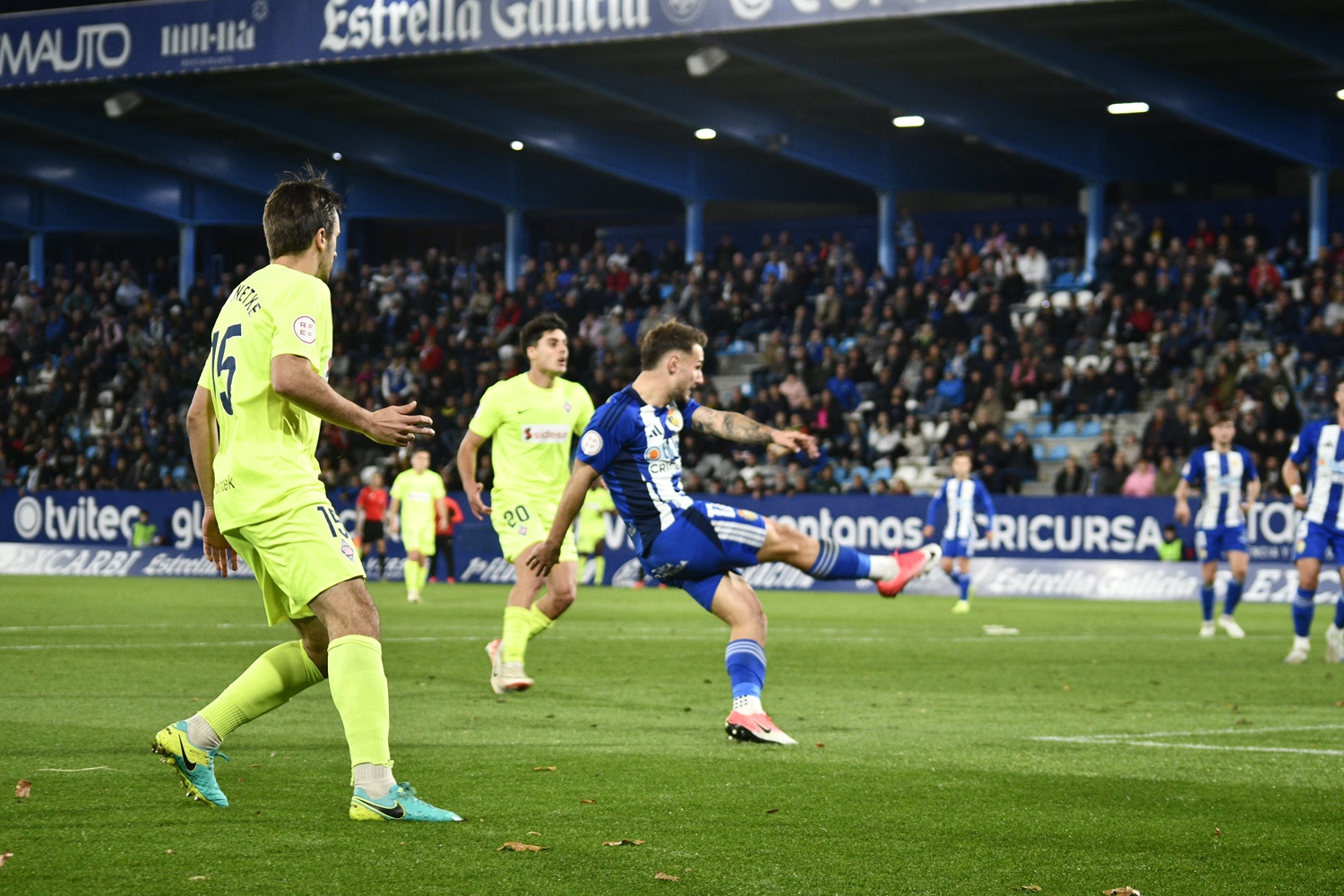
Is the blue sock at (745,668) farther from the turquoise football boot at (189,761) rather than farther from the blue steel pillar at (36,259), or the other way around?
the blue steel pillar at (36,259)

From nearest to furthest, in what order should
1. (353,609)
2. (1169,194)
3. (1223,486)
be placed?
(353,609) < (1223,486) < (1169,194)

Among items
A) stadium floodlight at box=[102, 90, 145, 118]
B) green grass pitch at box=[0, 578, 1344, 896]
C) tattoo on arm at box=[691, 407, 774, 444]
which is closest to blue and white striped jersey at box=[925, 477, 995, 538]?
green grass pitch at box=[0, 578, 1344, 896]

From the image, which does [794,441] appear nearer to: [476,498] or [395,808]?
[476,498]

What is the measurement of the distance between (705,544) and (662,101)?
27.9m

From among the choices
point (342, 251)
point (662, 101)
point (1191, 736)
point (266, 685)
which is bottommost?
point (1191, 736)

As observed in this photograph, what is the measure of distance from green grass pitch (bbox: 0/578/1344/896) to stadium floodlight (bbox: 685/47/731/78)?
18839mm

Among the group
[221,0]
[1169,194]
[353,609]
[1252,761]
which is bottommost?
[1252,761]

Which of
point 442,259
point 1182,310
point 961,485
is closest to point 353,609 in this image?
point 961,485

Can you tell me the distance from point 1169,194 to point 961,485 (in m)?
18.7

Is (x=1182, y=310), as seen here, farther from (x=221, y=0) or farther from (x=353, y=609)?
(x=353, y=609)

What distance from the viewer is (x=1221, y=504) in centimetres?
1892

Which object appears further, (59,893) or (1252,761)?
(1252,761)

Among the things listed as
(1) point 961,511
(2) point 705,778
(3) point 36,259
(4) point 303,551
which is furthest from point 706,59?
(4) point 303,551

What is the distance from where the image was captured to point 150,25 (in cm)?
3538
